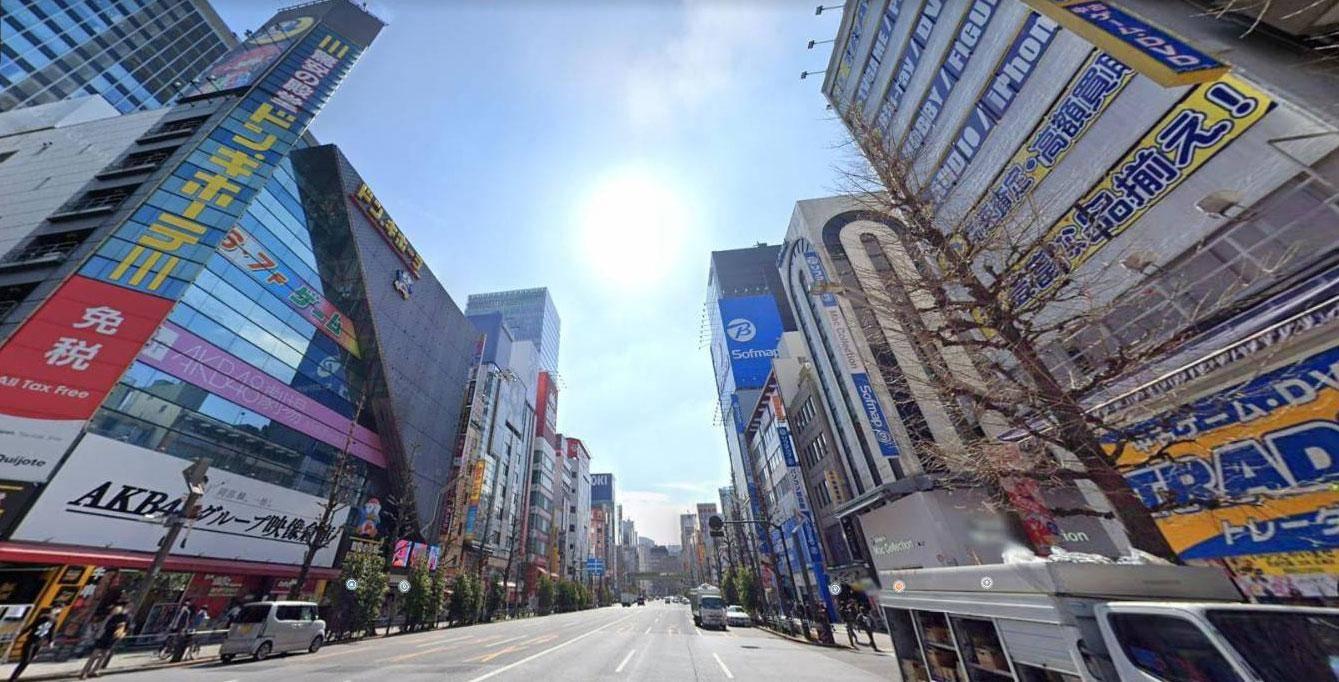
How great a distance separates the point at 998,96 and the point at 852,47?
11377 millimetres

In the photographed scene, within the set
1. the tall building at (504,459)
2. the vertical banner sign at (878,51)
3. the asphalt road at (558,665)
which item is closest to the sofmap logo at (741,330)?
the tall building at (504,459)

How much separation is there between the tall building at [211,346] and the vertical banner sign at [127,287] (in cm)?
9

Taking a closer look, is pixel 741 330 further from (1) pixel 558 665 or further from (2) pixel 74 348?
(2) pixel 74 348

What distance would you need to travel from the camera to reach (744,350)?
58781 mm

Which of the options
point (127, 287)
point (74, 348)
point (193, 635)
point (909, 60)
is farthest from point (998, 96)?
point (127, 287)

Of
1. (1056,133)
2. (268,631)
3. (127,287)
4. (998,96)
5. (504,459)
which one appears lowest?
(268,631)

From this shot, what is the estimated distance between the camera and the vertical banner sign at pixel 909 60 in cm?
1723

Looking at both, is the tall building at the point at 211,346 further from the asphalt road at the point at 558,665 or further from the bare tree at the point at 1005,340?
the bare tree at the point at 1005,340

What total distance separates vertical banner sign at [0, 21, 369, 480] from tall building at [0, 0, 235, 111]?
48.5 ft

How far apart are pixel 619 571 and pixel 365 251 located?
138953 millimetres

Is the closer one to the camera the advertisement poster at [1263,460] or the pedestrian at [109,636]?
the advertisement poster at [1263,460]

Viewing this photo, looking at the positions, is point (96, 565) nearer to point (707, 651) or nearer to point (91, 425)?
point (91, 425)

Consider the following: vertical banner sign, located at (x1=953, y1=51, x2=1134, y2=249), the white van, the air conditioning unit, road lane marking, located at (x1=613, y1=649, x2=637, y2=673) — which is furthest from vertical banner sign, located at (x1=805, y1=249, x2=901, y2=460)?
the white van

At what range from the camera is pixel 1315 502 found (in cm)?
759
